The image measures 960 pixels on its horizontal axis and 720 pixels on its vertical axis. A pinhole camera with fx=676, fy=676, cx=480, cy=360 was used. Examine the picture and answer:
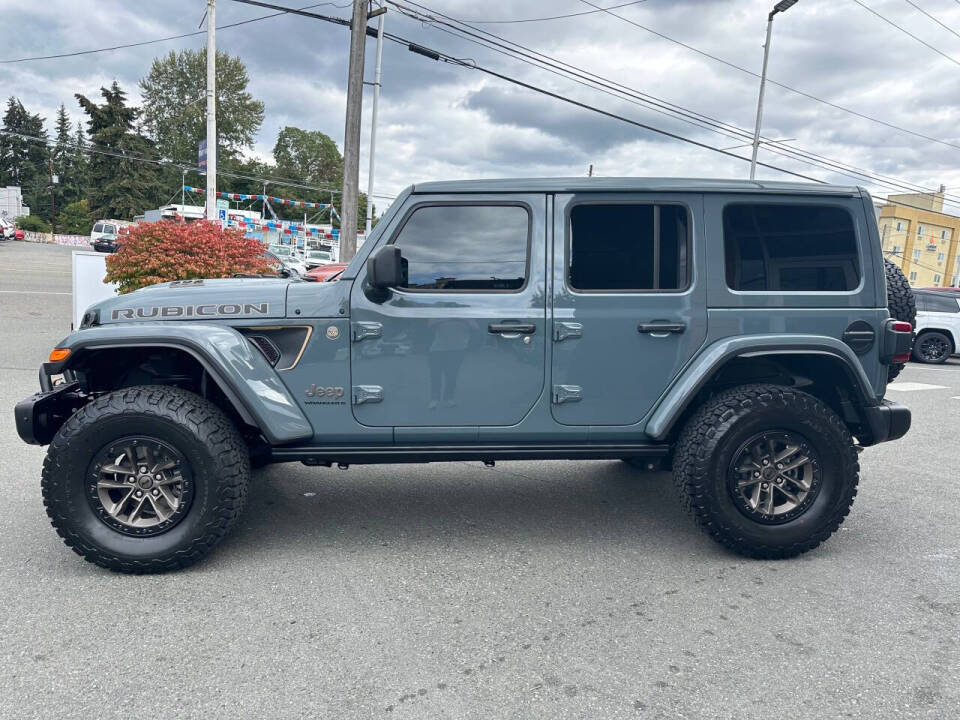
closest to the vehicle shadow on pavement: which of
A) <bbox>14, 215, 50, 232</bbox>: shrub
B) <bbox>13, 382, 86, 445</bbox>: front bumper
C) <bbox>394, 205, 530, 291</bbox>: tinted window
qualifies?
<bbox>13, 382, 86, 445</bbox>: front bumper

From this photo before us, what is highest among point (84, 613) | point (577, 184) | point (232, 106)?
point (232, 106)

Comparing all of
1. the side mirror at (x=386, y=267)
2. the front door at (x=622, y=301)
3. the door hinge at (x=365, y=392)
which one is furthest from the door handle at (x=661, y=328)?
the door hinge at (x=365, y=392)

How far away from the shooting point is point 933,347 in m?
14.4

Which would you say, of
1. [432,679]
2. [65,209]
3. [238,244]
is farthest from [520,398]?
[65,209]

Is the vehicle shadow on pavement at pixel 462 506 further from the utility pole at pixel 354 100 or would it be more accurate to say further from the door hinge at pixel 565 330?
the utility pole at pixel 354 100

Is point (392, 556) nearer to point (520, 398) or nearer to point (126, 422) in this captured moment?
point (520, 398)

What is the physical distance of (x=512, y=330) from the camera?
344 cm

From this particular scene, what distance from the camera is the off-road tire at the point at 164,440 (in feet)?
10.6

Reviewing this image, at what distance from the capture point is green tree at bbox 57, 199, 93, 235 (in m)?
75.8

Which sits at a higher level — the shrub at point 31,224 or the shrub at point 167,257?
the shrub at point 31,224

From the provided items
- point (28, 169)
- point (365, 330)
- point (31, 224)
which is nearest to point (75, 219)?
point (31, 224)

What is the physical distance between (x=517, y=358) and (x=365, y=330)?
78 centimetres

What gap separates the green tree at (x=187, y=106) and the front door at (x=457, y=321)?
7796 cm

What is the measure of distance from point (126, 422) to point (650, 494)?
332cm
